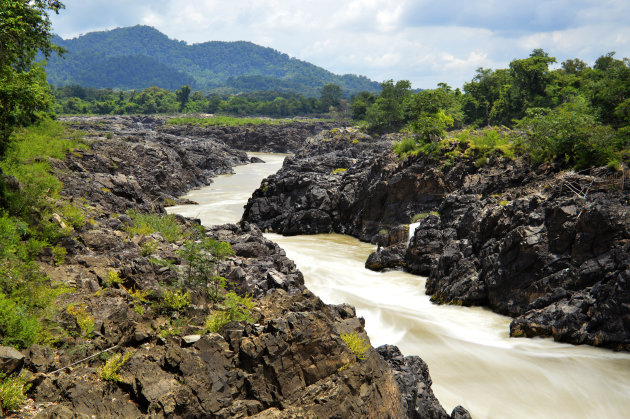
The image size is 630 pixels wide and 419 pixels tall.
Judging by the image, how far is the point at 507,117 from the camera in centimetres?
5834

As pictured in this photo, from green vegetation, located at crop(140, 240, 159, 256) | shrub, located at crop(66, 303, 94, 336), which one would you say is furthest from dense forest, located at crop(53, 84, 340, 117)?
shrub, located at crop(66, 303, 94, 336)

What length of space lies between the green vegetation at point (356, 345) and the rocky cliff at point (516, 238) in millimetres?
9993

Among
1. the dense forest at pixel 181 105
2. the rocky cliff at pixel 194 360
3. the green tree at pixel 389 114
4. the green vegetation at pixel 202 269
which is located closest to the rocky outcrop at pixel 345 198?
the rocky cliff at pixel 194 360

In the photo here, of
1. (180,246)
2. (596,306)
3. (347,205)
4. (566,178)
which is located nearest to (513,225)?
(566,178)

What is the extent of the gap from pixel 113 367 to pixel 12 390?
5.34 ft

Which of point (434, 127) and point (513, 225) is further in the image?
point (434, 127)

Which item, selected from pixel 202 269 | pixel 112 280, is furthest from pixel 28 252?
pixel 202 269

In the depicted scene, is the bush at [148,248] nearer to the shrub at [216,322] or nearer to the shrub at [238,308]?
the shrub at [238,308]

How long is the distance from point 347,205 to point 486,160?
1227 cm

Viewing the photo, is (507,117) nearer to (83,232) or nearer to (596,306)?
(596,306)

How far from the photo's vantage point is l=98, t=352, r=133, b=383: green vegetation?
312 inches

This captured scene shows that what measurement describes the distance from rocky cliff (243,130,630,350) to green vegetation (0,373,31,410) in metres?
16.4

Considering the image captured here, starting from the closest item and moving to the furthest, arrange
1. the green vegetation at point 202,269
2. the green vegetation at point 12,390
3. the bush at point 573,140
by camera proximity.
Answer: the green vegetation at point 12,390
the green vegetation at point 202,269
the bush at point 573,140

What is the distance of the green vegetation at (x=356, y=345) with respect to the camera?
9.70 m
